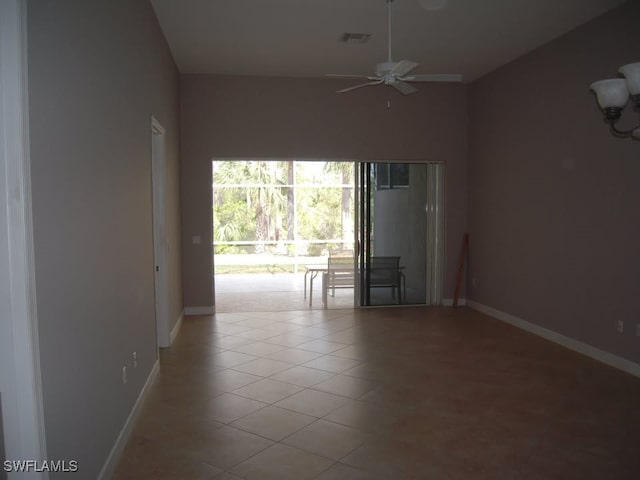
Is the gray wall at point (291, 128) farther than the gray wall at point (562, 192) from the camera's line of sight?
Yes

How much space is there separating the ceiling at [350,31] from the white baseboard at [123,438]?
10.4 ft

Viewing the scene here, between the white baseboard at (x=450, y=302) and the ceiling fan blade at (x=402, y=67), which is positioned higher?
the ceiling fan blade at (x=402, y=67)

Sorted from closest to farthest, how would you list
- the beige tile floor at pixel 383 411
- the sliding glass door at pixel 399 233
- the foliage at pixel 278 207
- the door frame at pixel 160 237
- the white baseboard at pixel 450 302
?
the beige tile floor at pixel 383 411 < the door frame at pixel 160 237 < the sliding glass door at pixel 399 233 < the white baseboard at pixel 450 302 < the foliage at pixel 278 207

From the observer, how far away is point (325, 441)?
2.98 meters

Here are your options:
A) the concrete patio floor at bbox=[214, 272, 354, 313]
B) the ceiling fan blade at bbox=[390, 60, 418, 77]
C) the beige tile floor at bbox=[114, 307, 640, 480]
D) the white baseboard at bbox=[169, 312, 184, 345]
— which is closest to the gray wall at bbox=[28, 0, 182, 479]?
the beige tile floor at bbox=[114, 307, 640, 480]

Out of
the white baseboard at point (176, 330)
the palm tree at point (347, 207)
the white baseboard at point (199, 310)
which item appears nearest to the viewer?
the white baseboard at point (176, 330)

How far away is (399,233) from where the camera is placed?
7113 mm

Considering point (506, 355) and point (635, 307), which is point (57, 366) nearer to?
point (506, 355)

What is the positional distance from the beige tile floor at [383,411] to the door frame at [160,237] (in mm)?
314

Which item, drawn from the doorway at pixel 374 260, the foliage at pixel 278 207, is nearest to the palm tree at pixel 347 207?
the foliage at pixel 278 207

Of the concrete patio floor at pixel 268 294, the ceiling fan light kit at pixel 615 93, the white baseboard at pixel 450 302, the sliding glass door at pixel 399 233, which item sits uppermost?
the ceiling fan light kit at pixel 615 93

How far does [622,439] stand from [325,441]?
177 centimetres

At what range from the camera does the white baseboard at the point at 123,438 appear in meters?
2.52

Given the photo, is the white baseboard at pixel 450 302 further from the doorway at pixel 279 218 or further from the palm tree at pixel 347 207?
the palm tree at pixel 347 207
